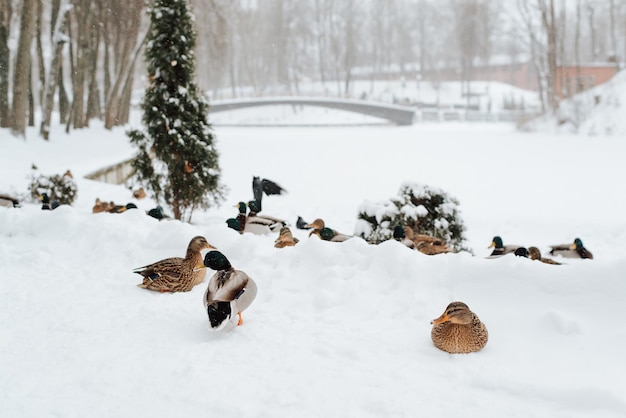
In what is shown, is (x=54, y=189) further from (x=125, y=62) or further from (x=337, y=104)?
(x=337, y=104)

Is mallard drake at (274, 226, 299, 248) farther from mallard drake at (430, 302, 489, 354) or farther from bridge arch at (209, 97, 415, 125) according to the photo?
bridge arch at (209, 97, 415, 125)

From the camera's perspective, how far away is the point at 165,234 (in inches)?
252

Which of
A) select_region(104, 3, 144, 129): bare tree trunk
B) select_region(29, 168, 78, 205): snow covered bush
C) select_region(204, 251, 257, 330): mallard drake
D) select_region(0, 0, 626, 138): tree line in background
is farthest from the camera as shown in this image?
select_region(104, 3, 144, 129): bare tree trunk

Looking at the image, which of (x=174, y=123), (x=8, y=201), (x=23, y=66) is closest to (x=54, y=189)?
(x=8, y=201)

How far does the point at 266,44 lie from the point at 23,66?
5166cm

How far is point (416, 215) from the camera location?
27.5 feet

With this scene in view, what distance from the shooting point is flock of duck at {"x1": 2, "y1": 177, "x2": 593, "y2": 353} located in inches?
151

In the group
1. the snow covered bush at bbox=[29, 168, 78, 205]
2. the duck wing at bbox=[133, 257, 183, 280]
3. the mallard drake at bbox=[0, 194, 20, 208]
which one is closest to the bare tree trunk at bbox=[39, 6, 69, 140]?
the snow covered bush at bbox=[29, 168, 78, 205]

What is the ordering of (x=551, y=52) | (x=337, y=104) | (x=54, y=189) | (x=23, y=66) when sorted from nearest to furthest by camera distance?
1. (x=54, y=189)
2. (x=23, y=66)
3. (x=551, y=52)
4. (x=337, y=104)

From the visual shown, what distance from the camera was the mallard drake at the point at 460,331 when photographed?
150 inches

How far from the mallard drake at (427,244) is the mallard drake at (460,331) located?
106 inches

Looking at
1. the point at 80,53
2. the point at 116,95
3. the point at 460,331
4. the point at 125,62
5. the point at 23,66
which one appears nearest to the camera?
the point at 460,331

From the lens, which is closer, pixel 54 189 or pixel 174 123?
pixel 174 123

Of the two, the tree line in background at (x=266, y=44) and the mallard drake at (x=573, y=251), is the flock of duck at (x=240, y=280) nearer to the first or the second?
the mallard drake at (x=573, y=251)
